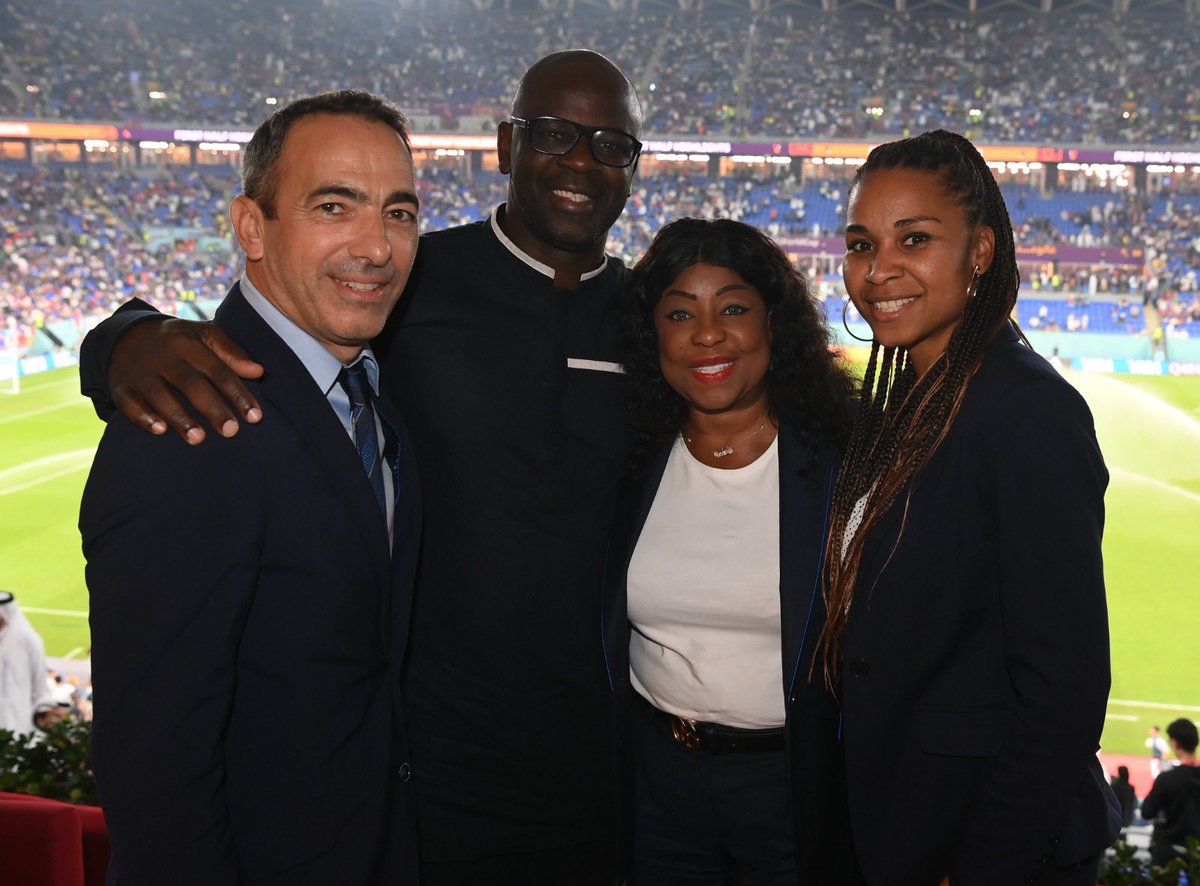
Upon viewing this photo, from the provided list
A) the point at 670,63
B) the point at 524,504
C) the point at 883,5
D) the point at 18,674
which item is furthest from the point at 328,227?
the point at 883,5

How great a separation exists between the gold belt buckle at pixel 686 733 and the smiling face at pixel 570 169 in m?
1.21

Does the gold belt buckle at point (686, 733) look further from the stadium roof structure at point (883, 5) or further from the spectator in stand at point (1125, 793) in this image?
the stadium roof structure at point (883, 5)

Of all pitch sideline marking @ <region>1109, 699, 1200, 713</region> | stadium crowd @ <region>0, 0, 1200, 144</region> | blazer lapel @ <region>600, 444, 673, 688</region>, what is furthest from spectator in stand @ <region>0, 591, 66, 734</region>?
stadium crowd @ <region>0, 0, 1200, 144</region>

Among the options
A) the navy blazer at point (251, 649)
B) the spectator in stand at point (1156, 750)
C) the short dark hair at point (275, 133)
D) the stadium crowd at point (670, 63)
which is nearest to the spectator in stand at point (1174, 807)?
the spectator in stand at point (1156, 750)

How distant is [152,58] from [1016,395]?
3696 centimetres

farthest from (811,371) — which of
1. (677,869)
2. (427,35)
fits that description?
(427,35)

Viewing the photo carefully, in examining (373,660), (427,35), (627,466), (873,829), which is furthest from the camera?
(427,35)

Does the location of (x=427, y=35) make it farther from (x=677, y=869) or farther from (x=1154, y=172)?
(x=677, y=869)

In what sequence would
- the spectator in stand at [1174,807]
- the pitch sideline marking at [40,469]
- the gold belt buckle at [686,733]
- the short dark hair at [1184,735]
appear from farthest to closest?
1. the pitch sideline marking at [40,469]
2. the short dark hair at [1184,735]
3. the spectator in stand at [1174,807]
4. the gold belt buckle at [686,733]

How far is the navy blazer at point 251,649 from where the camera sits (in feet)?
5.23

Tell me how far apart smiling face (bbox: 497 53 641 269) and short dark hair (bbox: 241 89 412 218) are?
0.82 meters

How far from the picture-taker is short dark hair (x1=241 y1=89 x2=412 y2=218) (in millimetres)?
1948

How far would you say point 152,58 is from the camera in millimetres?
33594

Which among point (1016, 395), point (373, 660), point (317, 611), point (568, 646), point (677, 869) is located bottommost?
point (677, 869)
